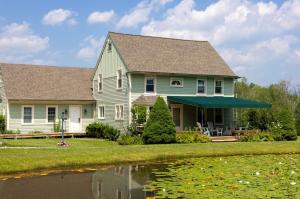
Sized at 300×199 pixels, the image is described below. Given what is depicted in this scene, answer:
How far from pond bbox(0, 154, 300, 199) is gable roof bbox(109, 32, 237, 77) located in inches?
613

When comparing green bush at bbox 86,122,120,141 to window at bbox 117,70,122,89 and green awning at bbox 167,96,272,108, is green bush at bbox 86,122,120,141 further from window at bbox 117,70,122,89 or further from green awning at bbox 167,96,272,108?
green awning at bbox 167,96,272,108

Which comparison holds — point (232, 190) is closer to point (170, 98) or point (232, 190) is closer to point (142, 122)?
point (142, 122)

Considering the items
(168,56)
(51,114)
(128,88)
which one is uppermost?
(168,56)

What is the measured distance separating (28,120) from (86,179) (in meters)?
21.4

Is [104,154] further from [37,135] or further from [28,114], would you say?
[28,114]

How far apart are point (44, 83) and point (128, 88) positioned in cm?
886

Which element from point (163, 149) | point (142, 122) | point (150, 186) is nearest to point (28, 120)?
point (142, 122)

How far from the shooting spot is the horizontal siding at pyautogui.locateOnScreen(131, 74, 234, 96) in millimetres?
31188

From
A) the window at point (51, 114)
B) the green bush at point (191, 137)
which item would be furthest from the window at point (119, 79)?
the green bush at point (191, 137)

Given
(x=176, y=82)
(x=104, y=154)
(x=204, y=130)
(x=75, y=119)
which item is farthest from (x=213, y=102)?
(x=104, y=154)

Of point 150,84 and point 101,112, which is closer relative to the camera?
point 150,84

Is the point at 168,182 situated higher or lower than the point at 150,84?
lower

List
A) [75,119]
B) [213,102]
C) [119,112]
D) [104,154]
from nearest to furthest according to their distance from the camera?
[104,154] < [213,102] < [119,112] < [75,119]

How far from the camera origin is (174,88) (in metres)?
32.5
